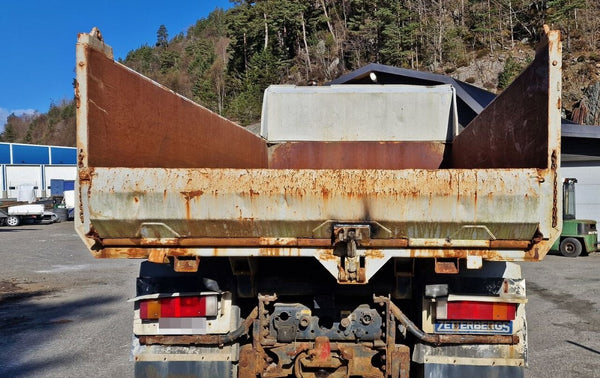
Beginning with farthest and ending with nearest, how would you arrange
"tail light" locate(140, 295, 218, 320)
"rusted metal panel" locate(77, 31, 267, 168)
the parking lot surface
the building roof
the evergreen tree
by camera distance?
the evergreen tree < the building roof < the parking lot surface < "tail light" locate(140, 295, 218, 320) < "rusted metal panel" locate(77, 31, 267, 168)

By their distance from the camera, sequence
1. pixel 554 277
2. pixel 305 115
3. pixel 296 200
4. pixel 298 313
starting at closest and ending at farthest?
1. pixel 296 200
2. pixel 298 313
3. pixel 305 115
4. pixel 554 277

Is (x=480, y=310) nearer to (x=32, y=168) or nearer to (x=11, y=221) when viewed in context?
(x=11, y=221)

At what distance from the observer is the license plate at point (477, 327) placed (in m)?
2.71

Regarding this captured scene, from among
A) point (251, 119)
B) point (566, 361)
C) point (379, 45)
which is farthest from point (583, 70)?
point (566, 361)

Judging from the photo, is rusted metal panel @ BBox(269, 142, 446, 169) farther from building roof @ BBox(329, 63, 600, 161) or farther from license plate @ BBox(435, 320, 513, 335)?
building roof @ BBox(329, 63, 600, 161)

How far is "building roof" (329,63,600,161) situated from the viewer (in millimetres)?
14281

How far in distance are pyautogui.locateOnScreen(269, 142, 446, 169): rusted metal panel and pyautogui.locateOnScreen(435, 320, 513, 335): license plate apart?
245 centimetres

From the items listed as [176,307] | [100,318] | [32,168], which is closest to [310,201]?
[176,307]

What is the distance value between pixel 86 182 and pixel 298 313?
4.75 ft

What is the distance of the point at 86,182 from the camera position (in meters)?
2.33

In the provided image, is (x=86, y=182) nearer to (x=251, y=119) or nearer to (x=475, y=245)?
(x=475, y=245)

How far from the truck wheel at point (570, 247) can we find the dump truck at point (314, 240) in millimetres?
11655

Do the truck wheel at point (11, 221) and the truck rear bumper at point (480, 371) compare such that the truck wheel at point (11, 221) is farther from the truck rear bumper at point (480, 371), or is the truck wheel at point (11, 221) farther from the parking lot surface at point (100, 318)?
the truck rear bumper at point (480, 371)

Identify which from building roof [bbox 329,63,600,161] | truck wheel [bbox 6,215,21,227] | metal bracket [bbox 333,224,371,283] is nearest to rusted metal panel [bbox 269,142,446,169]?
metal bracket [bbox 333,224,371,283]
